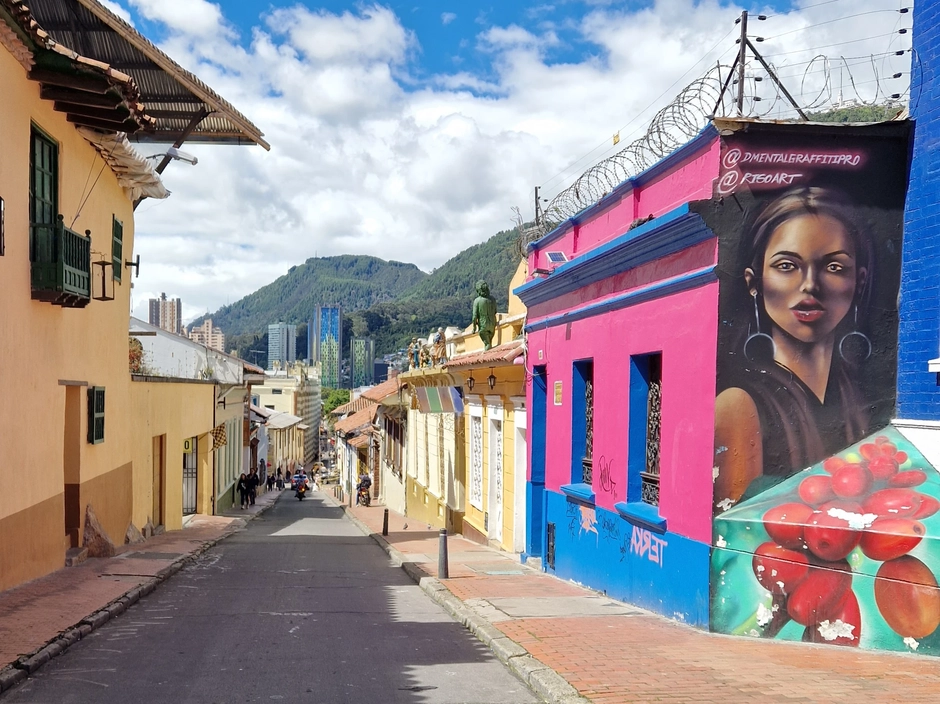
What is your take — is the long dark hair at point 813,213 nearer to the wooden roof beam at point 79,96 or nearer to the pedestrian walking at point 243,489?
the wooden roof beam at point 79,96

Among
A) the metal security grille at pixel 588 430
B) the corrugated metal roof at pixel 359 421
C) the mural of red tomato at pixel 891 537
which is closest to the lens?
the mural of red tomato at pixel 891 537

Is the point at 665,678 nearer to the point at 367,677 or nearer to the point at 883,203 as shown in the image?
the point at 367,677

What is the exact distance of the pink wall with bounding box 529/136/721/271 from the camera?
8.48 m

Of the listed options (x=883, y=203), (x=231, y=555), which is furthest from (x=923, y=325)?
(x=231, y=555)

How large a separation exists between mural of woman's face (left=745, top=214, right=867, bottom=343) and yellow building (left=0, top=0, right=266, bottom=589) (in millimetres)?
7002

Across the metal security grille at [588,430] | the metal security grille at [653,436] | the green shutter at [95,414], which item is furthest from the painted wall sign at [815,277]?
the green shutter at [95,414]

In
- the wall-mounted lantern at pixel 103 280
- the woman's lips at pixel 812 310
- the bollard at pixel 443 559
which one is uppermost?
the wall-mounted lantern at pixel 103 280

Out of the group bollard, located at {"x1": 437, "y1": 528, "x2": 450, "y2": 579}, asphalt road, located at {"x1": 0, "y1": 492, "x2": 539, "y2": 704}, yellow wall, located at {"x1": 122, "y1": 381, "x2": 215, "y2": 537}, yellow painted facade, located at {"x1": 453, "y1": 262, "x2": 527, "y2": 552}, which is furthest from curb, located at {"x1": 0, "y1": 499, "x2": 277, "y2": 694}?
yellow painted facade, located at {"x1": 453, "y1": 262, "x2": 527, "y2": 552}

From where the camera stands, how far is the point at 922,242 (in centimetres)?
781

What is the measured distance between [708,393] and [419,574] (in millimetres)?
6477

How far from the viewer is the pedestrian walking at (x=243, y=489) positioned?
35.2 m

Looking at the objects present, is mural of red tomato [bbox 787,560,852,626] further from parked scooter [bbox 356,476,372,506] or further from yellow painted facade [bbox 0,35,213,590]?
parked scooter [bbox 356,476,372,506]

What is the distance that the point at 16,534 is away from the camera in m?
9.96

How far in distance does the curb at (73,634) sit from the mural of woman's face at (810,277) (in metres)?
6.35
